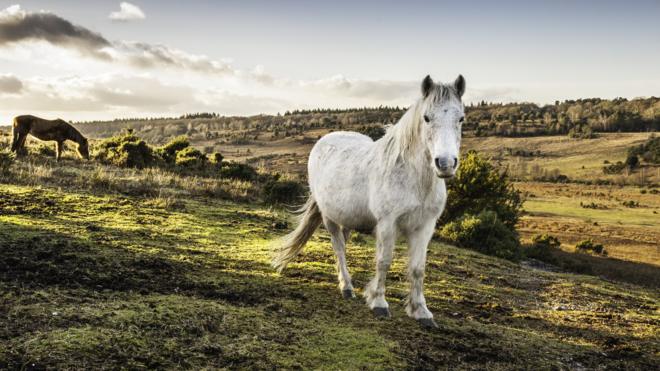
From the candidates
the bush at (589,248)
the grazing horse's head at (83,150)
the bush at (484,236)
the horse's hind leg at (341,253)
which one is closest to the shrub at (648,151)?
the bush at (589,248)

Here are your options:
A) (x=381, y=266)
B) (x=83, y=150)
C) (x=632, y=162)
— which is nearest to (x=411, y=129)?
(x=381, y=266)

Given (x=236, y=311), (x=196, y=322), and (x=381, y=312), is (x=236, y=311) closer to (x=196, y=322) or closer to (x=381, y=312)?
(x=196, y=322)

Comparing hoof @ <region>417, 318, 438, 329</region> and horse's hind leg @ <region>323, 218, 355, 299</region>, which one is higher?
horse's hind leg @ <region>323, 218, 355, 299</region>

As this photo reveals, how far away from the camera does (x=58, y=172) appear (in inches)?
564

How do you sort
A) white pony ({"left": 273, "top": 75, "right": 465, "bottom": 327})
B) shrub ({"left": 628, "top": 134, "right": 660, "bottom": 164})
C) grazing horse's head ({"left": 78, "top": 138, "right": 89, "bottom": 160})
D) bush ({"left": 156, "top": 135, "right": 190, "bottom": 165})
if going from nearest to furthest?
white pony ({"left": 273, "top": 75, "right": 465, "bottom": 327})
grazing horse's head ({"left": 78, "top": 138, "right": 89, "bottom": 160})
bush ({"left": 156, "top": 135, "right": 190, "bottom": 165})
shrub ({"left": 628, "top": 134, "right": 660, "bottom": 164})

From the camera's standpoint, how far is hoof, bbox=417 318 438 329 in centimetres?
503

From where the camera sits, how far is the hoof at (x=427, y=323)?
16.5 ft

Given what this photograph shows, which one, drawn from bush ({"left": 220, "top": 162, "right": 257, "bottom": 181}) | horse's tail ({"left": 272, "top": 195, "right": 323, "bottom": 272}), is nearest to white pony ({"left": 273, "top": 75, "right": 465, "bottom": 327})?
horse's tail ({"left": 272, "top": 195, "right": 323, "bottom": 272})

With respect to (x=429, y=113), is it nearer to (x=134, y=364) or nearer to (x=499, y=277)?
(x=134, y=364)

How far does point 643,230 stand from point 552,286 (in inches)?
1616

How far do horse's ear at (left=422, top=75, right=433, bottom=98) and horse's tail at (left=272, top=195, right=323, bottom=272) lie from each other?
2933mm

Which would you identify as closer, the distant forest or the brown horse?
the brown horse

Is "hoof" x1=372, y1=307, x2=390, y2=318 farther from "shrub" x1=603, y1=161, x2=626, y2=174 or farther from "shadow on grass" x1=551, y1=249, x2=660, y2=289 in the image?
"shrub" x1=603, y1=161, x2=626, y2=174

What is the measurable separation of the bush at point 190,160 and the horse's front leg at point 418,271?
1990cm
